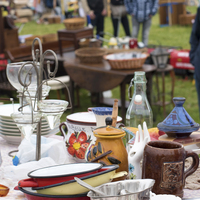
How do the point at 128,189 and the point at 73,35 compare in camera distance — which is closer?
the point at 128,189

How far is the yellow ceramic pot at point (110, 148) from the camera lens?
1099 mm

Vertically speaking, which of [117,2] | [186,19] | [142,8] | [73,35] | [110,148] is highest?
[117,2]

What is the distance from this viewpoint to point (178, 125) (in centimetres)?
124

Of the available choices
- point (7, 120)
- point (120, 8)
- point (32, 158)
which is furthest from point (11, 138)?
point (120, 8)

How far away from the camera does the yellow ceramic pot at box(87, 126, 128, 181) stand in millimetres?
1099

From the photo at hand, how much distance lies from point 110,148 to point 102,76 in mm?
2921

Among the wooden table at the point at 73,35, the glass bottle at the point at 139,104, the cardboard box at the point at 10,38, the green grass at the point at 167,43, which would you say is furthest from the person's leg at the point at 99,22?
the glass bottle at the point at 139,104

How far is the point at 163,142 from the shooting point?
1.11 meters

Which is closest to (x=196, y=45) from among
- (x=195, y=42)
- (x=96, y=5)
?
(x=195, y=42)

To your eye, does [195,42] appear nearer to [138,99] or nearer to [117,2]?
[138,99]

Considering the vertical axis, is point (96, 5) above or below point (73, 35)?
above

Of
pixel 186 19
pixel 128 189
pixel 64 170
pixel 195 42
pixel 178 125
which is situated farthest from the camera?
pixel 186 19

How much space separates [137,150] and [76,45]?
408cm

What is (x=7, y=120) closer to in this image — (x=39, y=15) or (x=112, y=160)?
(x=112, y=160)
